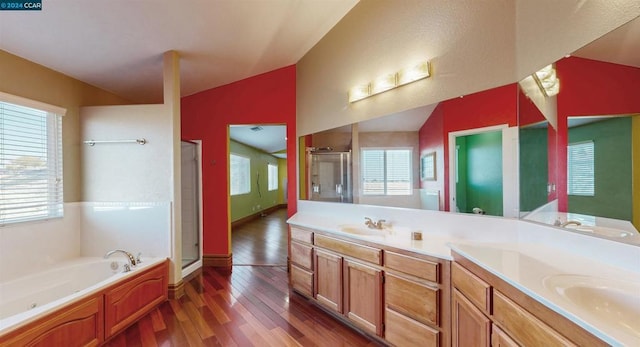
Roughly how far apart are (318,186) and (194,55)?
2066mm

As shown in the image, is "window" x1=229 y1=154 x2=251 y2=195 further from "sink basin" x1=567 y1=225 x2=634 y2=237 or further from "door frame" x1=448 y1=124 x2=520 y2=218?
"sink basin" x1=567 y1=225 x2=634 y2=237

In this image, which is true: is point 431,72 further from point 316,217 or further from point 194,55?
point 194,55

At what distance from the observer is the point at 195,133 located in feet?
12.5

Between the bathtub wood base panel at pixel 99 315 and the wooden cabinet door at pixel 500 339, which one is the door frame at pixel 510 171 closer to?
the wooden cabinet door at pixel 500 339

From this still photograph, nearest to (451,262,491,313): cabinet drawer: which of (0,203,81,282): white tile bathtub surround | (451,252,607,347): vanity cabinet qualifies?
(451,252,607,347): vanity cabinet

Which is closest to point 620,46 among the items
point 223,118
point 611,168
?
point 611,168

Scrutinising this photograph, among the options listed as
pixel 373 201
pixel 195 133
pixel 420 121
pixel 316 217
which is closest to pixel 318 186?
pixel 316 217

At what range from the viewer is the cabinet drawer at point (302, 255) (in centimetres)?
255

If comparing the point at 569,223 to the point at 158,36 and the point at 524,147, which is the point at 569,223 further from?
the point at 158,36

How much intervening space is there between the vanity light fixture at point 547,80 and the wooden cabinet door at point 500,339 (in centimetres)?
132

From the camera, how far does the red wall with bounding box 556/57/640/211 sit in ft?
3.70

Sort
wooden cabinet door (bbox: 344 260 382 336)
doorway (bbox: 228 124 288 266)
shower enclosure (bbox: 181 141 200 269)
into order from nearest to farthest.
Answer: wooden cabinet door (bbox: 344 260 382 336) < shower enclosure (bbox: 181 141 200 269) < doorway (bbox: 228 124 288 266)

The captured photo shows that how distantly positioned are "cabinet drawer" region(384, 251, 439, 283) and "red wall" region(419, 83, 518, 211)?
1.94 feet

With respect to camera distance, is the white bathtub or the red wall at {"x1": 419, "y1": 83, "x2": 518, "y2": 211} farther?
the white bathtub
